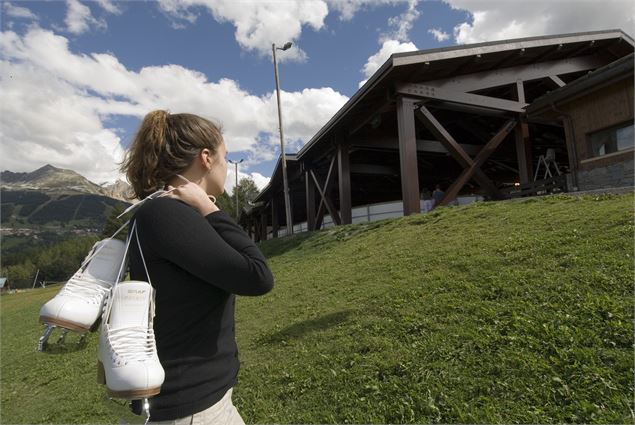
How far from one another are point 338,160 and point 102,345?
1428cm

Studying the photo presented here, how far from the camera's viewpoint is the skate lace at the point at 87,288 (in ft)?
4.08

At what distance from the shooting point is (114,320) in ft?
3.88

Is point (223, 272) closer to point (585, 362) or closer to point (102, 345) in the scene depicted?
point (102, 345)

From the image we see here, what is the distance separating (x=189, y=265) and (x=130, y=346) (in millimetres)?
282

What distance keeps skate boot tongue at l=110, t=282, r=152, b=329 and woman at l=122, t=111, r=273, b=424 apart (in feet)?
0.38

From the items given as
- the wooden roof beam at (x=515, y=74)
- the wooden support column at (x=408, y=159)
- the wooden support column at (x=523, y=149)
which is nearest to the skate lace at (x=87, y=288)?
the wooden support column at (x=408, y=159)

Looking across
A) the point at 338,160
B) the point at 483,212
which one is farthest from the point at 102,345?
the point at 338,160

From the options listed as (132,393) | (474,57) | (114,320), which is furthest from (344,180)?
(132,393)

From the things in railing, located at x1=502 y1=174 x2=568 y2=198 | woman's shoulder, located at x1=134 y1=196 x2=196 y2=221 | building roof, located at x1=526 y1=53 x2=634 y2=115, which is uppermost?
building roof, located at x1=526 y1=53 x2=634 y2=115

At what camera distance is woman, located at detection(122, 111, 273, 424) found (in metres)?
1.29

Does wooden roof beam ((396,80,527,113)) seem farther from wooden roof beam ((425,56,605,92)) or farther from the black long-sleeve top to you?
the black long-sleeve top

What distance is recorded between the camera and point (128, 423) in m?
1.40

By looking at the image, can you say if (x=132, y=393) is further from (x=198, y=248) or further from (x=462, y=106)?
(x=462, y=106)

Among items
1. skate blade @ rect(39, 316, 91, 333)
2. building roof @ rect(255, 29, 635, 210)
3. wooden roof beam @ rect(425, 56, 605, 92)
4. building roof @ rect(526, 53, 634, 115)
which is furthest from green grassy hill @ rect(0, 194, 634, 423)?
wooden roof beam @ rect(425, 56, 605, 92)
